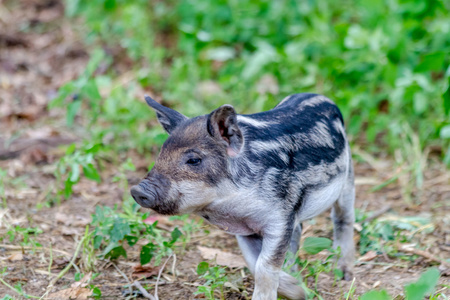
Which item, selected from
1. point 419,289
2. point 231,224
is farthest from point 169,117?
point 419,289

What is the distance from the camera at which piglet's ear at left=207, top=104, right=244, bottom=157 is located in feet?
11.2

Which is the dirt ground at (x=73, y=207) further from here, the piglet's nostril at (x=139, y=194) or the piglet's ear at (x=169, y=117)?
the piglet's ear at (x=169, y=117)

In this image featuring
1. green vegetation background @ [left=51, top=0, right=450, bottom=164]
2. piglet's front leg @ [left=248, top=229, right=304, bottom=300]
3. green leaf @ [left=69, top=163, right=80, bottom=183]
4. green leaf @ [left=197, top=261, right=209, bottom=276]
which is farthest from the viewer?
green vegetation background @ [left=51, top=0, right=450, bottom=164]

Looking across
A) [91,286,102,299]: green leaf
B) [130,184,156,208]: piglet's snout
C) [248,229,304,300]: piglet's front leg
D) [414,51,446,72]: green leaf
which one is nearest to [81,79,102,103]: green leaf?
[91,286,102,299]: green leaf

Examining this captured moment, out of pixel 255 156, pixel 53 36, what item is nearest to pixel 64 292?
pixel 255 156

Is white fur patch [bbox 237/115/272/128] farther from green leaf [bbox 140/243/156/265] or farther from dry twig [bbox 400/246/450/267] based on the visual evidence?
dry twig [bbox 400/246/450/267]

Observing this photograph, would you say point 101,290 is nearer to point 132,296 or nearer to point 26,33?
point 132,296

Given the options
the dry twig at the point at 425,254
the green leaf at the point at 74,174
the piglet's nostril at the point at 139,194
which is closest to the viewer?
the piglet's nostril at the point at 139,194

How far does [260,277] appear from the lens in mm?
3518

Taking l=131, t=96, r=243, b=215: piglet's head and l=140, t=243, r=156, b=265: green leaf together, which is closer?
l=131, t=96, r=243, b=215: piglet's head

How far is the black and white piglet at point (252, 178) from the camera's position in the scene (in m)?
3.43

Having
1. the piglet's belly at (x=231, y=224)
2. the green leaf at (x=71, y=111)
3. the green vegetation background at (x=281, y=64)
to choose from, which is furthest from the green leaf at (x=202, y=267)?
the green leaf at (x=71, y=111)

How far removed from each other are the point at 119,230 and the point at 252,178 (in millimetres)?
1174

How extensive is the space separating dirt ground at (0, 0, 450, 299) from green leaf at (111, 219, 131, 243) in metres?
0.35
